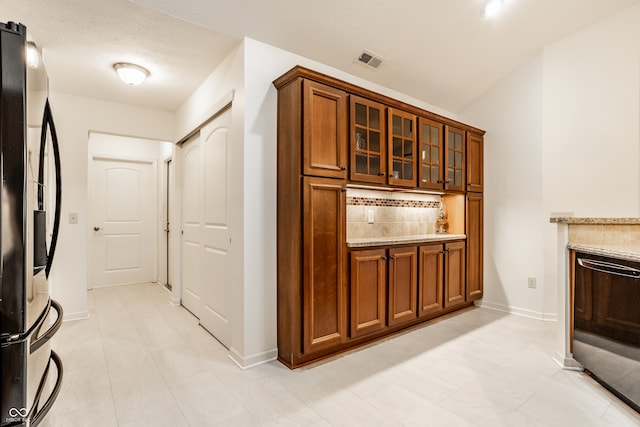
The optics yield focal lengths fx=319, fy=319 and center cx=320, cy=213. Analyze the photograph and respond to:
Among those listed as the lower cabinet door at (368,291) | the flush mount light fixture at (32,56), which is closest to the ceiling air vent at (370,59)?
the lower cabinet door at (368,291)

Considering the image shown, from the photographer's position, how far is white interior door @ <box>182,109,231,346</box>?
2.89 meters

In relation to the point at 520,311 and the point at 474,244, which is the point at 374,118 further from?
the point at 520,311

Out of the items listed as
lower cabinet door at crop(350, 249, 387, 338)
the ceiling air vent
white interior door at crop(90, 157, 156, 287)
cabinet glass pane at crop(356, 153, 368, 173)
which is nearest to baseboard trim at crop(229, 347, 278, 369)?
lower cabinet door at crop(350, 249, 387, 338)

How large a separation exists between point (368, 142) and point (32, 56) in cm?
219

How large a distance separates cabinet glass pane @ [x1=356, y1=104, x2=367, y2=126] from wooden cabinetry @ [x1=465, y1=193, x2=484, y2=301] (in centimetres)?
184

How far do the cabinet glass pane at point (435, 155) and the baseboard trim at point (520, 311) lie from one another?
1.89 metres

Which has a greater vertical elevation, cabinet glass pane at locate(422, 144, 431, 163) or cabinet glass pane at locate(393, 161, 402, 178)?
cabinet glass pane at locate(422, 144, 431, 163)

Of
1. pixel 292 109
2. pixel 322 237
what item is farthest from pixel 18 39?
pixel 322 237

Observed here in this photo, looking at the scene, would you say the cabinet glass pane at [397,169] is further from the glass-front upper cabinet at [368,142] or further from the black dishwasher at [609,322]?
the black dishwasher at [609,322]

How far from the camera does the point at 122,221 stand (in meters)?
5.27

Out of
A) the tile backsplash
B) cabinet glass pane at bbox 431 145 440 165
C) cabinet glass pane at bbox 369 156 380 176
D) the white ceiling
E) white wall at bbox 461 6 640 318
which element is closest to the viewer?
the white ceiling

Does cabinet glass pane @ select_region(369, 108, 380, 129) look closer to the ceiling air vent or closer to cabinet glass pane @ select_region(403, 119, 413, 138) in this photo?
cabinet glass pane @ select_region(403, 119, 413, 138)

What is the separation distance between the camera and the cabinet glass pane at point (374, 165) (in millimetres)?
2816

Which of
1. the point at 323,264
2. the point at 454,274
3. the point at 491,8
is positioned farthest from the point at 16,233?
the point at 454,274
